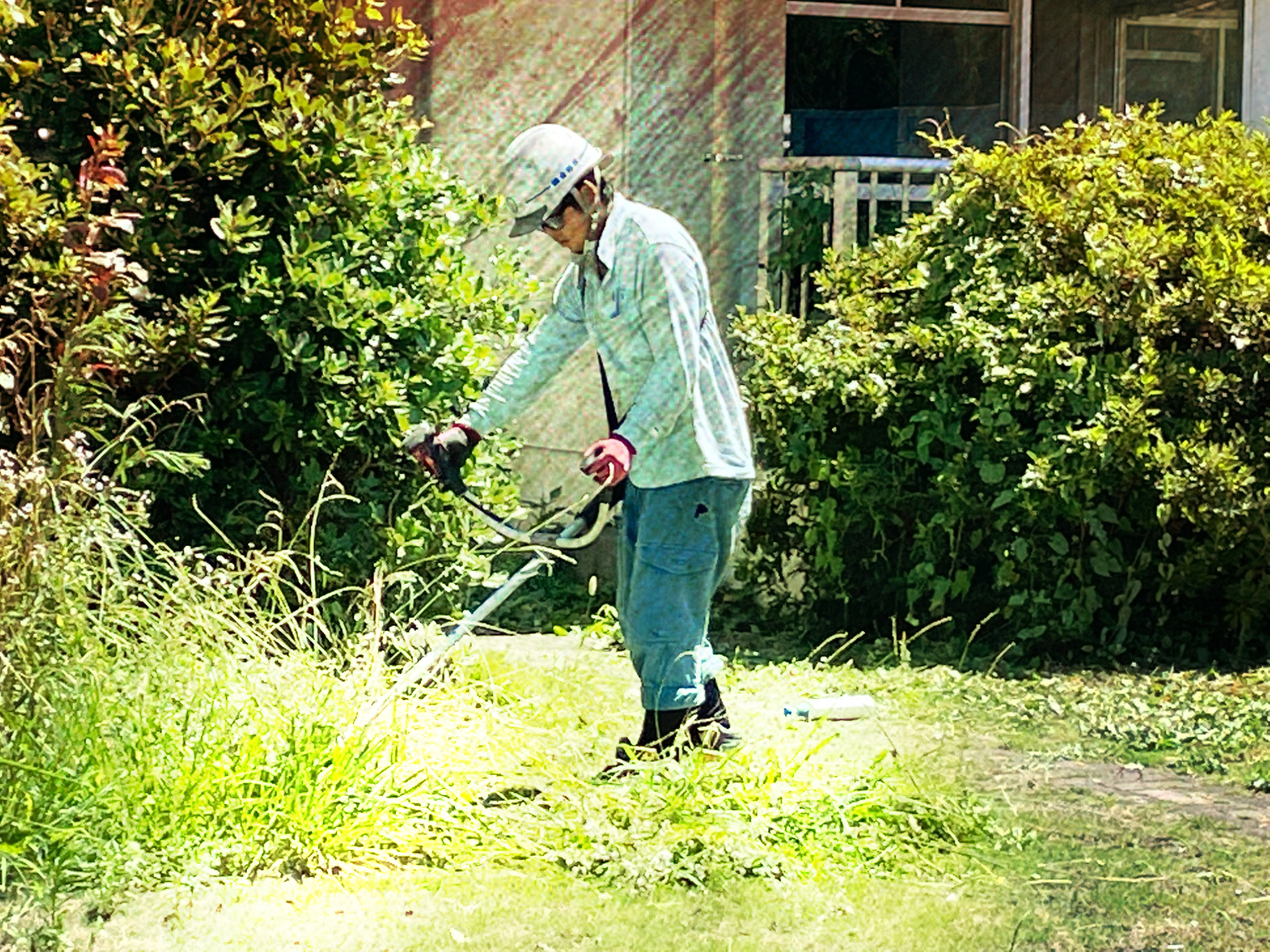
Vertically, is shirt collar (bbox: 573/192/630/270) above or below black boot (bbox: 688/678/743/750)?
above

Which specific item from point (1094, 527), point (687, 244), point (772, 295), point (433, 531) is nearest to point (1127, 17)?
point (772, 295)

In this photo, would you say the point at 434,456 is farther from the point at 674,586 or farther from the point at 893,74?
the point at 893,74

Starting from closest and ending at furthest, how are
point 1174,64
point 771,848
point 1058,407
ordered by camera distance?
point 771,848, point 1058,407, point 1174,64

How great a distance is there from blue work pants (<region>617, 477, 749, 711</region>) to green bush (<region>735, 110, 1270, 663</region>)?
2.55m

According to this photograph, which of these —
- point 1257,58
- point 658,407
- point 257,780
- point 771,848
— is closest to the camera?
point 257,780

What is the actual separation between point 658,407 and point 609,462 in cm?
31

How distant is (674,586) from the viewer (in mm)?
5945

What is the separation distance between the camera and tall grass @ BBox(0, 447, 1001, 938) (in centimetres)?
509

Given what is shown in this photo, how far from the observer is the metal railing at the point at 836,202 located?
9.75 m

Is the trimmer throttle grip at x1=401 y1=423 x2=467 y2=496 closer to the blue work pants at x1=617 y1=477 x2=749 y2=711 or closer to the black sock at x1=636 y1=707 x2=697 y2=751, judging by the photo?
the blue work pants at x1=617 y1=477 x2=749 y2=711

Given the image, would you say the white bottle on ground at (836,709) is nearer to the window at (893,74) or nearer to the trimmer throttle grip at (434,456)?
the trimmer throttle grip at (434,456)

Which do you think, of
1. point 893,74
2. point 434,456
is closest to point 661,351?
point 434,456

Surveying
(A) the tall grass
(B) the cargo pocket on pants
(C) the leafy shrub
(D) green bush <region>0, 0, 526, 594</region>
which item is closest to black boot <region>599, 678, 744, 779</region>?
(A) the tall grass

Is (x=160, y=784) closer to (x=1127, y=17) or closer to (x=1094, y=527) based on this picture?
(x=1094, y=527)
